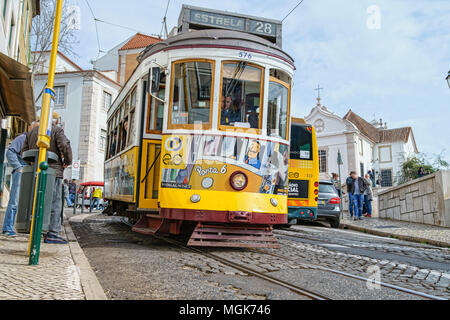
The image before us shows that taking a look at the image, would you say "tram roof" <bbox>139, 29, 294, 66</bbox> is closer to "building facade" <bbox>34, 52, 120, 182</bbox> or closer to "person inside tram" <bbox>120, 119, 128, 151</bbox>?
"person inside tram" <bbox>120, 119, 128, 151</bbox>

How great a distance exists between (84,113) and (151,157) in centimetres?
2894

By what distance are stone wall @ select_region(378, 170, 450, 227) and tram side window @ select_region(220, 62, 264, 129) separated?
836 centimetres

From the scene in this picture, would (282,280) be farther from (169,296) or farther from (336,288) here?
(169,296)

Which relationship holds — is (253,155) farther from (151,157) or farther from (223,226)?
(151,157)

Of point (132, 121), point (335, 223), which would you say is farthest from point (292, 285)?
point (335, 223)

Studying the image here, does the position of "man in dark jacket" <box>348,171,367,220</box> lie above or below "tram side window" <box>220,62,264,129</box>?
below

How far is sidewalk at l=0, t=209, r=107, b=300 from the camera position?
317 centimetres

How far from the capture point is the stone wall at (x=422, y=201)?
12.4 metres

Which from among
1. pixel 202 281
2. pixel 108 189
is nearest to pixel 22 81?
pixel 108 189

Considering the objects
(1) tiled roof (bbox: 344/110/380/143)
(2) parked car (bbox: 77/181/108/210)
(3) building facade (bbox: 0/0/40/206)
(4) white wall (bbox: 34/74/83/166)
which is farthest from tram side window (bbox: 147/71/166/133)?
(1) tiled roof (bbox: 344/110/380/143)

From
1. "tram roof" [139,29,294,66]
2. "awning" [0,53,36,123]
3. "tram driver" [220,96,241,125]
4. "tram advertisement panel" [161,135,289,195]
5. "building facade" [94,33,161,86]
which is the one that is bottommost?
"tram advertisement panel" [161,135,289,195]

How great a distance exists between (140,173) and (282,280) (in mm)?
3709

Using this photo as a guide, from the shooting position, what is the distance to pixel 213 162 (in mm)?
6266

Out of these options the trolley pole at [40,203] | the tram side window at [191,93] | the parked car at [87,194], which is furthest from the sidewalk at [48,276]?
the parked car at [87,194]
